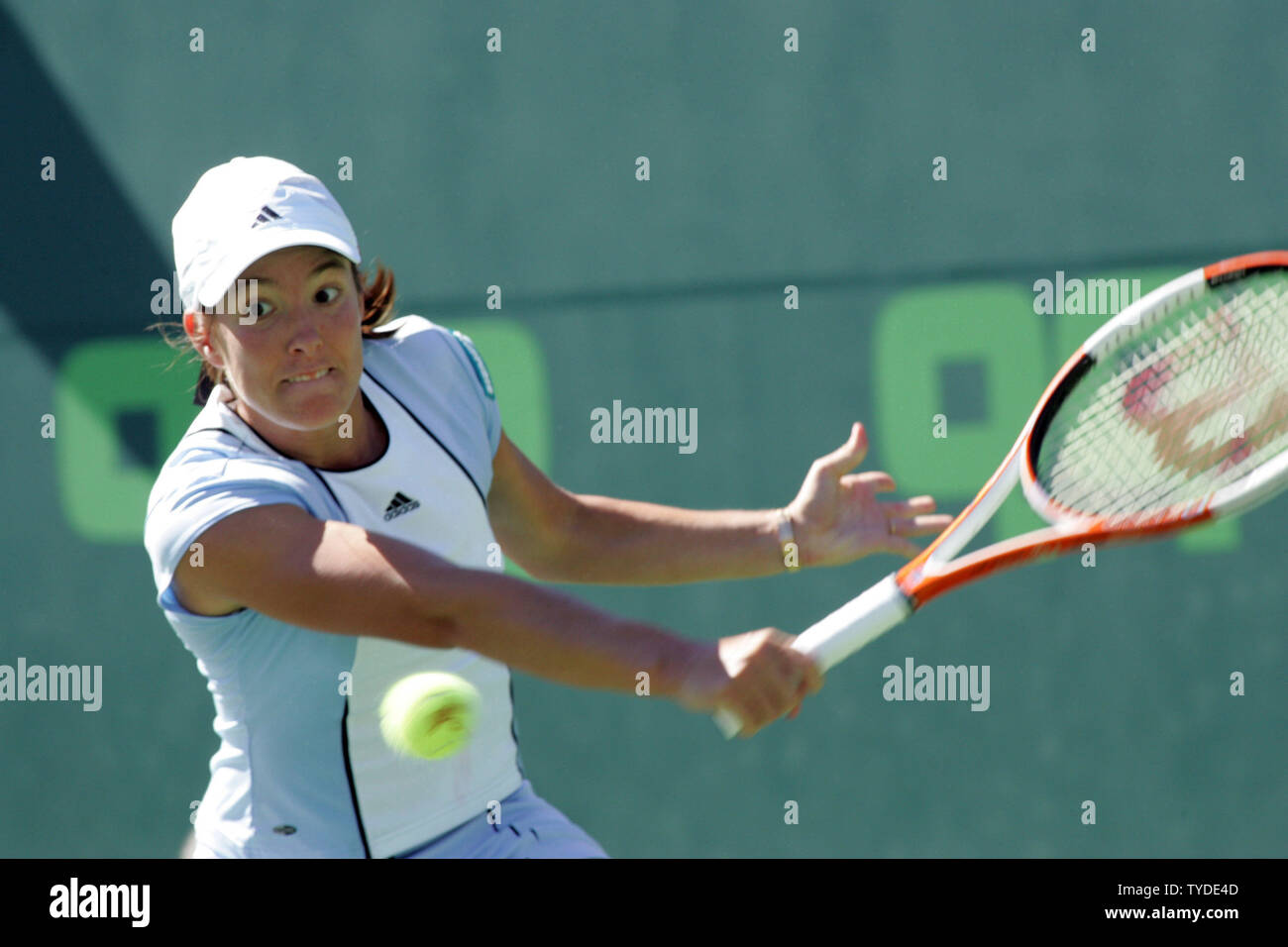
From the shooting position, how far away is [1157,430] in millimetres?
2258

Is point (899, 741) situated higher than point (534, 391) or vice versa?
point (534, 391)

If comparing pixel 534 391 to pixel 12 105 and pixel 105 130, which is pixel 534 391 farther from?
pixel 12 105

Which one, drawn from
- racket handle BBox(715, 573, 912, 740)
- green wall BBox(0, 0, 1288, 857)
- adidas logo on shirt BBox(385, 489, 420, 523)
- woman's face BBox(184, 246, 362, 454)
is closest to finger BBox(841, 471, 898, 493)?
racket handle BBox(715, 573, 912, 740)

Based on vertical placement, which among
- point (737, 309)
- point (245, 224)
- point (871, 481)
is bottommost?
point (871, 481)

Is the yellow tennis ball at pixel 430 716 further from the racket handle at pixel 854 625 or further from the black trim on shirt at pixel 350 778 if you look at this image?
the racket handle at pixel 854 625

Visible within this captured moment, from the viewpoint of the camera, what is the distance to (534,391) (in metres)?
3.77

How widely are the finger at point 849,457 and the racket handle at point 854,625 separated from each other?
36 centimetres

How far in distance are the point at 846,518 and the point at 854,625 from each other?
460 millimetres

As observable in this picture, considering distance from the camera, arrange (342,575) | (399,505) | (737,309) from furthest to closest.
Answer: (737,309)
(399,505)
(342,575)

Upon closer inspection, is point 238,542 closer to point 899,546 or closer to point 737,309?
point 899,546

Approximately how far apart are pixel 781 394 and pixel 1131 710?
109 centimetres

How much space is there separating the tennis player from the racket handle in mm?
53

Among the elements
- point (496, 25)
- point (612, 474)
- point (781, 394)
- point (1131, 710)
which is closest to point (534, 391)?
point (612, 474)

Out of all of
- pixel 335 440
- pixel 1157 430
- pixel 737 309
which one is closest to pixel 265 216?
pixel 335 440
